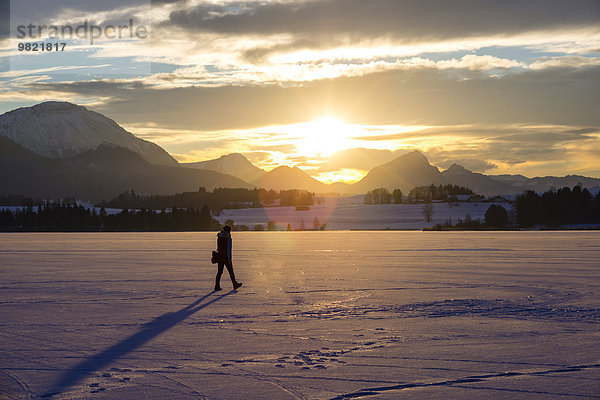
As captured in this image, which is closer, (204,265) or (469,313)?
(469,313)

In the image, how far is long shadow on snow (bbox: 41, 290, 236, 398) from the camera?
899 centimetres

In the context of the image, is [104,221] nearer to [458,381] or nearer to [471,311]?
[471,311]

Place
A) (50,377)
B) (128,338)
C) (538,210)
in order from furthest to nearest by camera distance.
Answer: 1. (538,210)
2. (128,338)
3. (50,377)

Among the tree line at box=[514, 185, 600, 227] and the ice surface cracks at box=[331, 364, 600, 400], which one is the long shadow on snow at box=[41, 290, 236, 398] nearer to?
the ice surface cracks at box=[331, 364, 600, 400]

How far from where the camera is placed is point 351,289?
19.5 metres

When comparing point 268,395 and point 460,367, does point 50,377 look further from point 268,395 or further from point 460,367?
point 460,367

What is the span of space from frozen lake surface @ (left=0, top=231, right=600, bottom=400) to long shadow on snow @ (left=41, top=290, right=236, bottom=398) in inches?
Answer: 1.5

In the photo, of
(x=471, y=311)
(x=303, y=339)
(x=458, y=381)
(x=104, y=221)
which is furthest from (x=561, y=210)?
(x=458, y=381)

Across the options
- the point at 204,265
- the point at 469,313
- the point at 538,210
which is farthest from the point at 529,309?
the point at 538,210

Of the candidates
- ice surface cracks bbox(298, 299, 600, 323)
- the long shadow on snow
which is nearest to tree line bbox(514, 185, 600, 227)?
ice surface cracks bbox(298, 299, 600, 323)

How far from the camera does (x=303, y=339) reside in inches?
464

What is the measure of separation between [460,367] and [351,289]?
32.4 ft

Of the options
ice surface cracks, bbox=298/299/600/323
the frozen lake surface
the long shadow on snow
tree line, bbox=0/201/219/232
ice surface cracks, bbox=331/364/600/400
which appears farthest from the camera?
tree line, bbox=0/201/219/232

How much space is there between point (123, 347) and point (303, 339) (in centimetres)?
350
